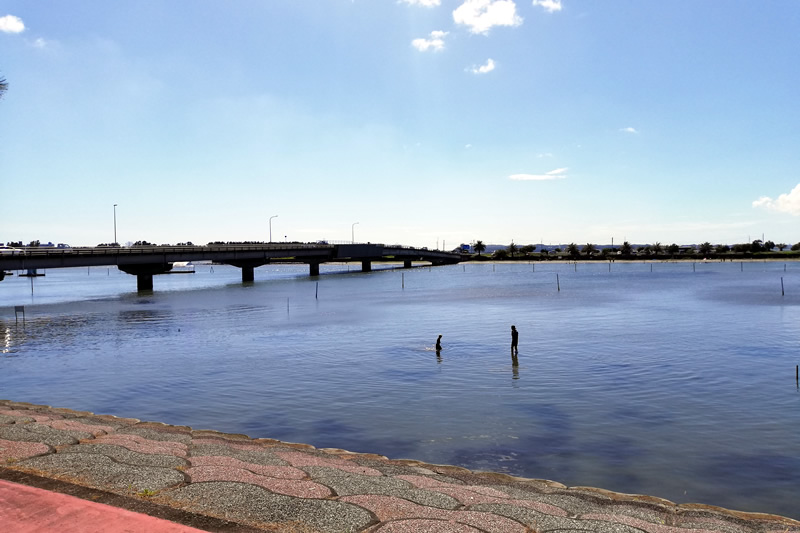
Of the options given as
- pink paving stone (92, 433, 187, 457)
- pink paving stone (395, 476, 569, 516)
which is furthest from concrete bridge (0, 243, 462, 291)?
pink paving stone (395, 476, 569, 516)

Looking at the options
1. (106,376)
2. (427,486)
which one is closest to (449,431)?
(427,486)

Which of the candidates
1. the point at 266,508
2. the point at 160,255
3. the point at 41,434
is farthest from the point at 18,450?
the point at 160,255

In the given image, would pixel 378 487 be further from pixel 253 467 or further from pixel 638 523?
pixel 638 523

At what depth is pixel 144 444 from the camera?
1488 centimetres

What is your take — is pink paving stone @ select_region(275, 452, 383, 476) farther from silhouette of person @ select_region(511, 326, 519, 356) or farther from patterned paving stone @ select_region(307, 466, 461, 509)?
silhouette of person @ select_region(511, 326, 519, 356)

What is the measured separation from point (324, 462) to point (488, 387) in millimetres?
15960

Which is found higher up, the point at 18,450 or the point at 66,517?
the point at 66,517

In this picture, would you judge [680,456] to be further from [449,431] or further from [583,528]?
[583,528]

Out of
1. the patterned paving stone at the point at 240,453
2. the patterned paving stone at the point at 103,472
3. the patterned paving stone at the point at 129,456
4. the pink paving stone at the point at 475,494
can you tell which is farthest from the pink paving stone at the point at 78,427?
the pink paving stone at the point at 475,494

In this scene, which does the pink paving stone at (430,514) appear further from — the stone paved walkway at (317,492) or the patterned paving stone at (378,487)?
the patterned paving stone at (378,487)

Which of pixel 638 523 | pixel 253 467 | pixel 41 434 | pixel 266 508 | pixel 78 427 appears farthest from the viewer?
pixel 78 427

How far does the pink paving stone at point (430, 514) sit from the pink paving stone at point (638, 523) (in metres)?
1.75

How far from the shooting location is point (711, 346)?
41.2 m

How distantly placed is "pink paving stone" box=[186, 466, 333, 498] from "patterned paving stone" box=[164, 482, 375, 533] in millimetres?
337
